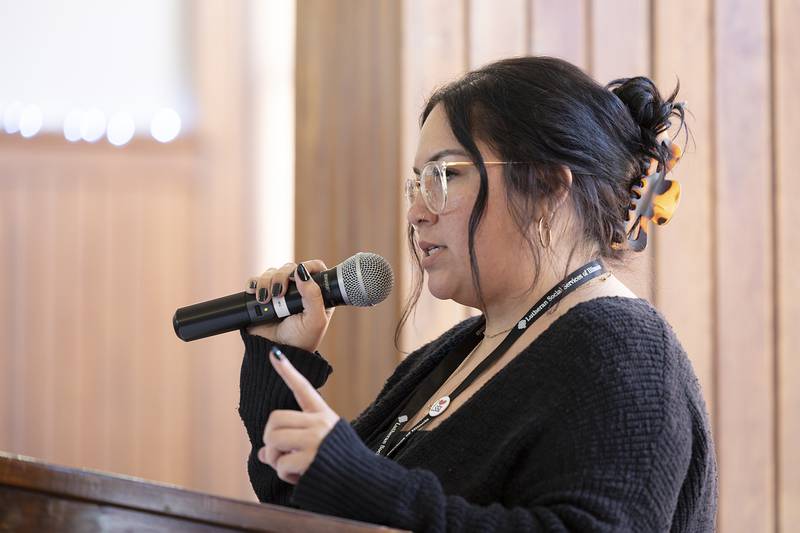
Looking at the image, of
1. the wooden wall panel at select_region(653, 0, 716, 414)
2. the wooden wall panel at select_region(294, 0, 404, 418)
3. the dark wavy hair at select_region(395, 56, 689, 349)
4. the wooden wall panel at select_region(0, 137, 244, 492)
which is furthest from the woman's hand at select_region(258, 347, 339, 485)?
the wooden wall panel at select_region(0, 137, 244, 492)

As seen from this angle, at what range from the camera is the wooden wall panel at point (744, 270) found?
2314mm

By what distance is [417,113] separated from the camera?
8.68 ft

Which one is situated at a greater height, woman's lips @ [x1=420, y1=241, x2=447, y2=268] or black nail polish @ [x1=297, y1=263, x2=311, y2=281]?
woman's lips @ [x1=420, y1=241, x2=447, y2=268]

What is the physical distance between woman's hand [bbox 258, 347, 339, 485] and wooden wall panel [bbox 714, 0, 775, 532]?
4.77 ft

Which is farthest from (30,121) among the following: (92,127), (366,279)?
(366,279)

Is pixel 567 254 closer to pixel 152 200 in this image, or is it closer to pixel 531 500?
pixel 531 500

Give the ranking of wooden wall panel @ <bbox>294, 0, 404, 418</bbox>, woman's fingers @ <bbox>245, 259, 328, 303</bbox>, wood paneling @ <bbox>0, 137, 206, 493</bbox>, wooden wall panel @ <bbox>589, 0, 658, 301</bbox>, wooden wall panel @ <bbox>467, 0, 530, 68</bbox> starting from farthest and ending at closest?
wood paneling @ <bbox>0, 137, 206, 493</bbox> < wooden wall panel @ <bbox>294, 0, 404, 418</bbox> < wooden wall panel @ <bbox>467, 0, 530, 68</bbox> < wooden wall panel @ <bbox>589, 0, 658, 301</bbox> < woman's fingers @ <bbox>245, 259, 328, 303</bbox>

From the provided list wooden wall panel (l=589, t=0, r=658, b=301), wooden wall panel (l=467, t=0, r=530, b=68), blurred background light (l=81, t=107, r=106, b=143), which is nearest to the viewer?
wooden wall panel (l=589, t=0, r=658, b=301)

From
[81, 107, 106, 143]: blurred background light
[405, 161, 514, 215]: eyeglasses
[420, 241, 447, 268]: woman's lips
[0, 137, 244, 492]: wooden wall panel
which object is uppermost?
[81, 107, 106, 143]: blurred background light

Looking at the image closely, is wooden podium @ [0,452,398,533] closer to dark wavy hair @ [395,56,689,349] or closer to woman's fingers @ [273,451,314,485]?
woman's fingers @ [273,451,314,485]

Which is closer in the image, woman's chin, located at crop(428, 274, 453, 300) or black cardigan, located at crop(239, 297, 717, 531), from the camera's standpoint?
black cardigan, located at crop(239, 297, 717, 531)

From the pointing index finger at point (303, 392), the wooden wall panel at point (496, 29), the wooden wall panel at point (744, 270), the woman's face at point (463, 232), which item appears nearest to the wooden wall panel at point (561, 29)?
the wooden wall panel at point (496, 29)

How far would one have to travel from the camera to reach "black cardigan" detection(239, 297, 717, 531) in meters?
1.17

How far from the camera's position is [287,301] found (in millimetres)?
1738
